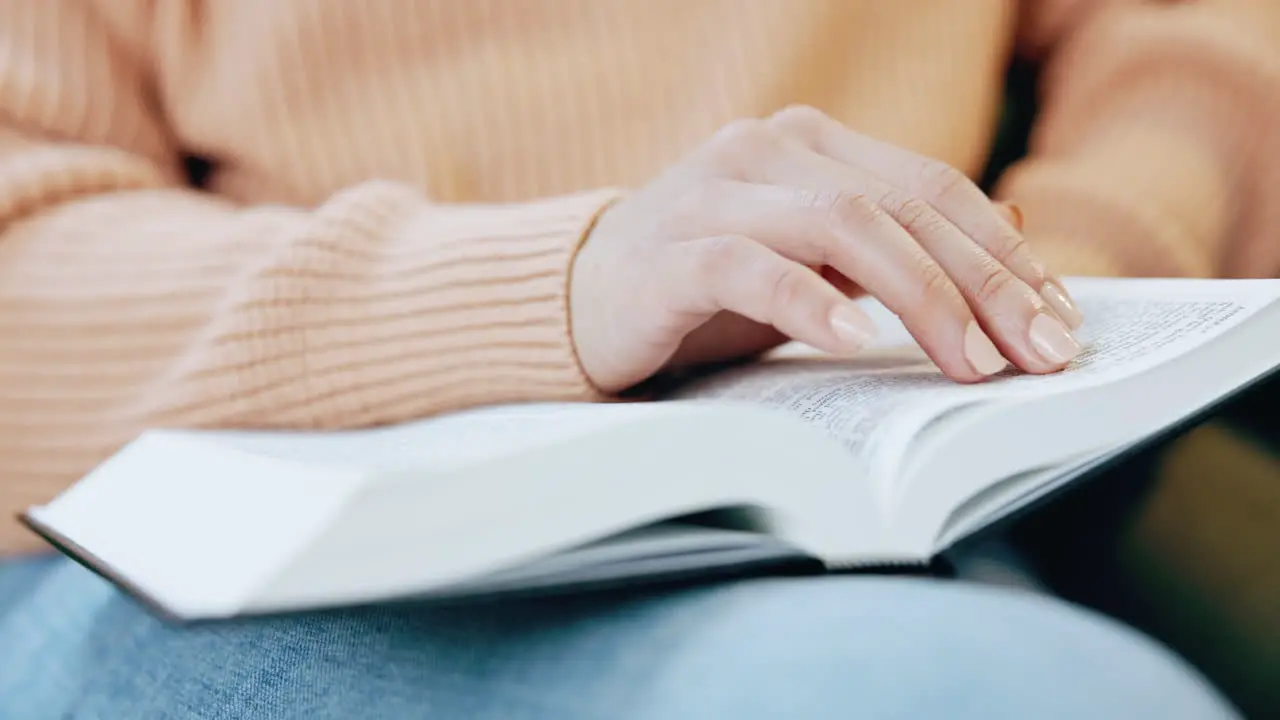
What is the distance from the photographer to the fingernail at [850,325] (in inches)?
15.1

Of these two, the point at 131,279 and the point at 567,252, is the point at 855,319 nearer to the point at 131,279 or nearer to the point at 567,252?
the point at 567,252

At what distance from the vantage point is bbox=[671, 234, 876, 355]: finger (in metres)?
0.39

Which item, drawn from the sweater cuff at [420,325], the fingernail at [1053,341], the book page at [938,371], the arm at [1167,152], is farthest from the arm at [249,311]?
the arm at [1167,152]

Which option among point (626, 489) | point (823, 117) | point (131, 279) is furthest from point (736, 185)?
point (131, 279)

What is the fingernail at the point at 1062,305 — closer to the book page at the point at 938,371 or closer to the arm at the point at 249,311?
the book page at the point at 938,371

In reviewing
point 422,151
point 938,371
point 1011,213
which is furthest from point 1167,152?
point 422,151

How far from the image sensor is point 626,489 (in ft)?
0.88

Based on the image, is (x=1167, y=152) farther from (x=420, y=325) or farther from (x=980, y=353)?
(x=420, y=325)

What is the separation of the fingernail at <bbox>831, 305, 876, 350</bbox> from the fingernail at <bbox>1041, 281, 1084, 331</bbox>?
93 mm

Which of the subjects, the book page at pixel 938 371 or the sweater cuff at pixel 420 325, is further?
the sweater cuff at pixel 420 325

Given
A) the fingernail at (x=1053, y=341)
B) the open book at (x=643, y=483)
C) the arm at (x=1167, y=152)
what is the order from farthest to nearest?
1. the arm at (x=1167, y=152)
2. the fingernail at (x=1053, y=341)
3. the open book at (x=643, y=483)

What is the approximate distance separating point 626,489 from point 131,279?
1.39 ft

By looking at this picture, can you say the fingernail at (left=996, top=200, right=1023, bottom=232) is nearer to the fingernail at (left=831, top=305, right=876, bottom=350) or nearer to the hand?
the hand

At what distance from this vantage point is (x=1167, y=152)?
0.69 m
